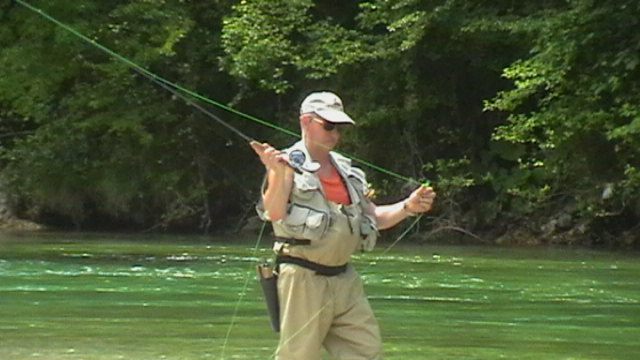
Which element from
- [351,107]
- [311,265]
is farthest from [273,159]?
[351,107]

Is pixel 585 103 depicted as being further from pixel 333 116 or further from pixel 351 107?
pixel 333 116

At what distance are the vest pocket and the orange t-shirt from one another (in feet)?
0.46

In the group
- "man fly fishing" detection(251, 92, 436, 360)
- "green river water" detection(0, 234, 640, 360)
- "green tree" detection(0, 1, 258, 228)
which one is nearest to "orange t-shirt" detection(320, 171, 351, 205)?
"man fly fishing" detection(251, 92, 436, 360)

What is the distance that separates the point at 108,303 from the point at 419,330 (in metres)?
2.93

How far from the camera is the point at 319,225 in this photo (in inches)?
234

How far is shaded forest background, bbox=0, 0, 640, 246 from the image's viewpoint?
21.0 metres

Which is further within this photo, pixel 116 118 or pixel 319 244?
pixel 116 118

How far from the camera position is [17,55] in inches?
1025

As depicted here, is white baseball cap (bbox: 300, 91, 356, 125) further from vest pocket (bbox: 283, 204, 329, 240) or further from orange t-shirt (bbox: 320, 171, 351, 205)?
→ vest pocket (bbox: 283, 204, 329, 240)

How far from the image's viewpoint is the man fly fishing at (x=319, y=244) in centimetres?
596

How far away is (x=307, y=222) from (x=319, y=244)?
0.11m

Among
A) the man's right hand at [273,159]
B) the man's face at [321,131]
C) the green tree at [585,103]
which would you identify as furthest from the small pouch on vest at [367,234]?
the green tree at [585,103]

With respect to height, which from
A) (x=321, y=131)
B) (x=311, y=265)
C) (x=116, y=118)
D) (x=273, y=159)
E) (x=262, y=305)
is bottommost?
(x=262, y=305)


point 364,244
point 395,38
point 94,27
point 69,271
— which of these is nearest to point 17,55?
point 94,27
